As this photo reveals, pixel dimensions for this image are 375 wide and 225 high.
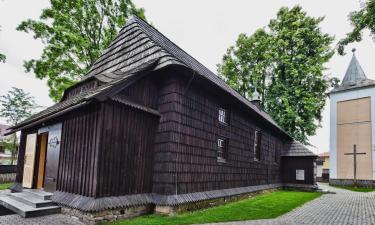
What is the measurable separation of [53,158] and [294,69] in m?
21.9

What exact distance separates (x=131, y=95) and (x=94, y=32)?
11974mm

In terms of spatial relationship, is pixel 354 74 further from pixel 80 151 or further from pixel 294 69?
pixel 80 151

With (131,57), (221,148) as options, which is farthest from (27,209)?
(221,148)

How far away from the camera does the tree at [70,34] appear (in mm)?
15648

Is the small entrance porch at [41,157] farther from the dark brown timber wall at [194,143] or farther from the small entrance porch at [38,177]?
the dark brown timber wall at [194,143]

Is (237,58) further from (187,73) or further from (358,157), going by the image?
(187,73)

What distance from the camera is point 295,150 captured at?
19484 mm

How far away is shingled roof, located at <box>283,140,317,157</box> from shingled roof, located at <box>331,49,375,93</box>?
908cm

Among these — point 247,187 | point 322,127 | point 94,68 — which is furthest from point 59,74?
point 322,127

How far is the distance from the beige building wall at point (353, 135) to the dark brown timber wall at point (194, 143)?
1560 cm

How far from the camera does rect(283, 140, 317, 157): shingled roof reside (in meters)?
19.0

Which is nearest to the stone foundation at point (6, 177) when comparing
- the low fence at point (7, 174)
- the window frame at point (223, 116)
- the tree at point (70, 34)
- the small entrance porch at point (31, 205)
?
the low fence at point (7, 174)

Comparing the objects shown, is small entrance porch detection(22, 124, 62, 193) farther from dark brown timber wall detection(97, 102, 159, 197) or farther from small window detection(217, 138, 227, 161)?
small window detection(217, 138, 227, 161)

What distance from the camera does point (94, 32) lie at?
17312mm
